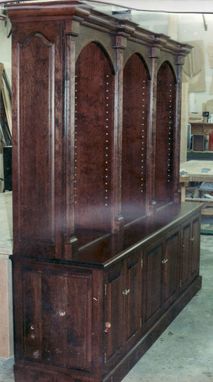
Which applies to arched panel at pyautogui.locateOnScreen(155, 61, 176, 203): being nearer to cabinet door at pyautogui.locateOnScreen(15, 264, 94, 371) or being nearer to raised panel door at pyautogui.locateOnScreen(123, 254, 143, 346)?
raised panel door at pyautogui.locateOnScreen(123, 254, 143, 346)

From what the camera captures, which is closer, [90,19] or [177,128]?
[90,19]

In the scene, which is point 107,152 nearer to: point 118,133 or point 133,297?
point 118,133

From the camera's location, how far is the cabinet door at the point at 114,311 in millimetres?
3064

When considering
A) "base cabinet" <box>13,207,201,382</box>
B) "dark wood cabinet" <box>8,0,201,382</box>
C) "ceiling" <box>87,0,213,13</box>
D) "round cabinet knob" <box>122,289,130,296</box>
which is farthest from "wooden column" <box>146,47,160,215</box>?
"ceiling" <box>87,0,213,13</box>

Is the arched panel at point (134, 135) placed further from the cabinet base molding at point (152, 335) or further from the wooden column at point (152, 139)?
the cabinet base molding at point (152, 335)

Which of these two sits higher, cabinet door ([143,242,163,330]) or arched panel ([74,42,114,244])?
arched panel ([74,42,114,244])

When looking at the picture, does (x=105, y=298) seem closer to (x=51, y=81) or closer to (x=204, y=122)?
(x=51, y=81)

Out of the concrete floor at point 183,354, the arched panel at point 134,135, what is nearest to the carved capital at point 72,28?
the arched panel at point 134,135

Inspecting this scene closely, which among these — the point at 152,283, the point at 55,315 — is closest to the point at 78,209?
the point at 55,315

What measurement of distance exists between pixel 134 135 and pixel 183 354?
5.69 ft

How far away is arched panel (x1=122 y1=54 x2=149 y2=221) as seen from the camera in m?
4.06

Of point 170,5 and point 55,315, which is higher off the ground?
point 170,5

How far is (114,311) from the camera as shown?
10.5 ft

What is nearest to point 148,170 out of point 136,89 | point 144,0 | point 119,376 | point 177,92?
point 136,89
